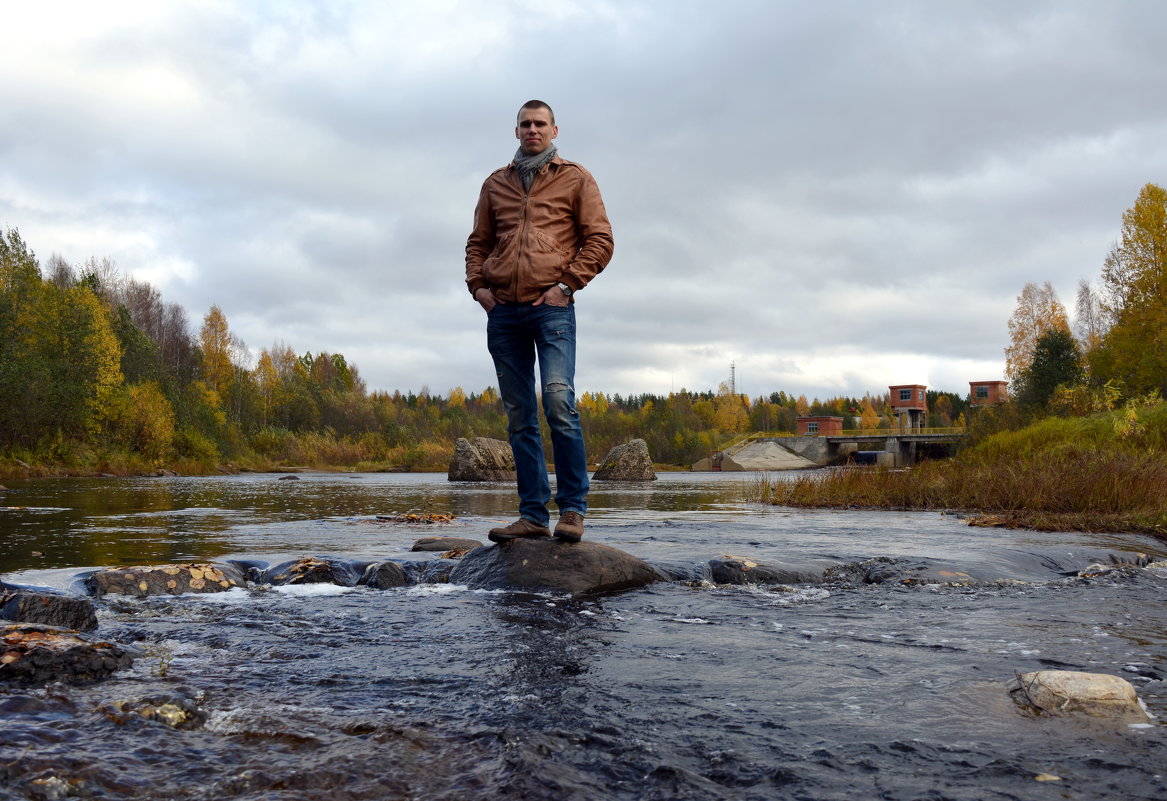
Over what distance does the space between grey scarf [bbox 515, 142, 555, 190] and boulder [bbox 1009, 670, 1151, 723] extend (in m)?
4.09

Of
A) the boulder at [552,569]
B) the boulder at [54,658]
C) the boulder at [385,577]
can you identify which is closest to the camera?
the boulder at [54,658]

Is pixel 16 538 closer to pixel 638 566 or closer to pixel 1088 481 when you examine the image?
pixel 638 566

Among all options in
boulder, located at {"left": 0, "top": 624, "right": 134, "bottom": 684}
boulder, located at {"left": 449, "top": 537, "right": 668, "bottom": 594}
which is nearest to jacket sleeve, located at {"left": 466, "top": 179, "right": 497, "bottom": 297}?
boulder, located at {"left": 449, "top": 537, "right": 668, "bottom": 594}

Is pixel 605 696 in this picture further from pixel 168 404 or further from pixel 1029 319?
pixel 1029 319

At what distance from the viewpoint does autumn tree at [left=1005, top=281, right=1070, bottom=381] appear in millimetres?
62188

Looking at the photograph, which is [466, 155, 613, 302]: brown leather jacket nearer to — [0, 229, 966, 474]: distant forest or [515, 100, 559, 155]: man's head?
[515, 100, 559, 155]: man's head

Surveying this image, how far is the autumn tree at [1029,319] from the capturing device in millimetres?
62188

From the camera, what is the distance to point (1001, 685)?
2779 mm

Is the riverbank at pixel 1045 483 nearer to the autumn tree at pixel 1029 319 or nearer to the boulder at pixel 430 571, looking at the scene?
the boulder at pixel 430 571

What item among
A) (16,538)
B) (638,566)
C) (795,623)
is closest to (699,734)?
(795,623)

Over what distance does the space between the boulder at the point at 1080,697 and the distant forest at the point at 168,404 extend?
35.5 m

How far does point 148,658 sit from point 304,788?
1.65 meters

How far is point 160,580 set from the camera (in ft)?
16.4

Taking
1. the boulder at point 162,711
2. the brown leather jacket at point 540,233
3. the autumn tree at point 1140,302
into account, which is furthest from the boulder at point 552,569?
the autumn tree at point 1140,302
